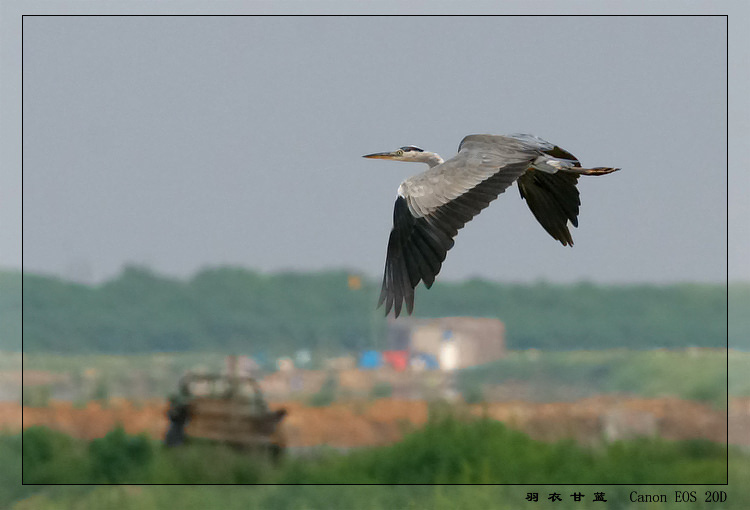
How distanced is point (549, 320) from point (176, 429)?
3.75 meters

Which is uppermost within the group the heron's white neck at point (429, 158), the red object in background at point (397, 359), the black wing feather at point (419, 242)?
the heron's white neck at point (429, 158)

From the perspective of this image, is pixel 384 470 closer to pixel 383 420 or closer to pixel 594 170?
pixel 383 420

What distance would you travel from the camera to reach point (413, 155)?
18.6ft

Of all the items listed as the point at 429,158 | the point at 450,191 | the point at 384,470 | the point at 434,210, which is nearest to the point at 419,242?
the point at 434,210

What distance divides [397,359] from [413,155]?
7.25 feet

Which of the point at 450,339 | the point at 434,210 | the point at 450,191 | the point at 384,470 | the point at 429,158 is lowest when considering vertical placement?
the point at 384,470

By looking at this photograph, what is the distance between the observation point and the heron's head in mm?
5648

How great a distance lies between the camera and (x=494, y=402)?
695 centimetres

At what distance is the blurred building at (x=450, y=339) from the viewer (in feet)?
23.8

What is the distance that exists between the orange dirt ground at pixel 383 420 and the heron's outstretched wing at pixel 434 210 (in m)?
2.57

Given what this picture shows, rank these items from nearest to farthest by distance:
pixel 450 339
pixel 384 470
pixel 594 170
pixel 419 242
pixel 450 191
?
pixel 419 242 < pixel 450 191 < pixel 594 170 < pixel 384 470 < pixel 450 339

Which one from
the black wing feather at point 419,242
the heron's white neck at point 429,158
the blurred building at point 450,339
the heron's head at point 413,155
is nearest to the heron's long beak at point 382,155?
the heron's head at point 413,155

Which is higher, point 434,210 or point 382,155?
point 382,155

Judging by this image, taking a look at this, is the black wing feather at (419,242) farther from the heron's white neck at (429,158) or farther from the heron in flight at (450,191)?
the heron's white neck at (429,158)
